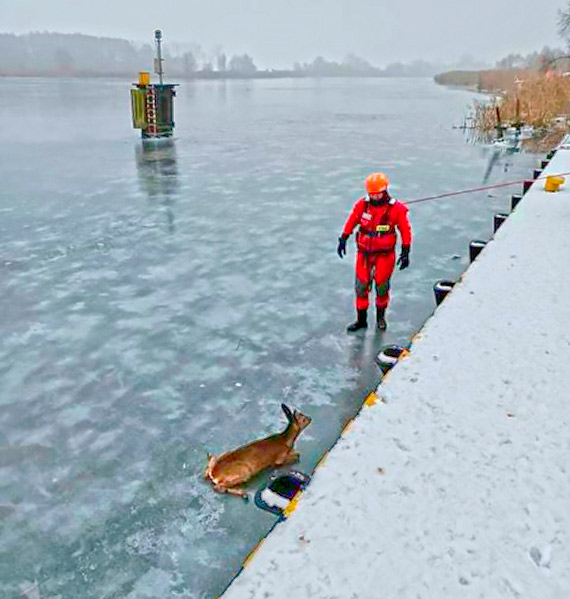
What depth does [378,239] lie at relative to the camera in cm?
464

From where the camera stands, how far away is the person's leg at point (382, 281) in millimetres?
4730

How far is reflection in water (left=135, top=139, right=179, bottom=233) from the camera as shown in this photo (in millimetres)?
9305

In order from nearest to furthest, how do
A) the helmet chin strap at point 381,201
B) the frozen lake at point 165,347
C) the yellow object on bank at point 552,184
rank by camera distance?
1. the frozen lake at point 165,347
2. the helmet chin strap at point 381,201
3. the yellow object on bank at point 552,184

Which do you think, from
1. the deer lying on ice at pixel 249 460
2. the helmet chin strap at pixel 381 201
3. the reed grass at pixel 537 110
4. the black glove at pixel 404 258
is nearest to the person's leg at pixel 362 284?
the black glove at pixel 404 258

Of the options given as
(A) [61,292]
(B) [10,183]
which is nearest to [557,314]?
(A) [61,292]

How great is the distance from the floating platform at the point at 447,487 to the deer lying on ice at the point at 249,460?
2.07 feet

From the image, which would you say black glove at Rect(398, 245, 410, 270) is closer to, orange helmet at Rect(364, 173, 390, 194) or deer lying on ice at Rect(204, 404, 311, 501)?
orange helmet at Rect(364, 173, 390, 194)

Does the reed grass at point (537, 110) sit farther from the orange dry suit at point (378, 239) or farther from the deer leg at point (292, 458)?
the deer leg at point (292, 458)

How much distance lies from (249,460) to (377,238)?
7.56 feet

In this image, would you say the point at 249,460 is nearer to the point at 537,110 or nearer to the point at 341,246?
the point at 341,246

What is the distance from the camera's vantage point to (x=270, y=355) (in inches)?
172

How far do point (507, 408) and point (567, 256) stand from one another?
267cm

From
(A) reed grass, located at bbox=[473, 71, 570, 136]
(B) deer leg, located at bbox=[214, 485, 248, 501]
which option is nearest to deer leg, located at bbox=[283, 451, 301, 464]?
(B) deer leg, located at bbox=[214, 485, 248, 501]

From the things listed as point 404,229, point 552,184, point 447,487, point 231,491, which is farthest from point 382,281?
point 552,184
